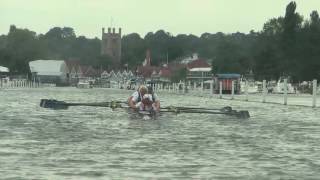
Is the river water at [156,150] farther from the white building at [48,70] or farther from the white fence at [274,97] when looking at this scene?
the white building at [48,70]

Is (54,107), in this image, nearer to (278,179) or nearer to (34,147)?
(34,147)

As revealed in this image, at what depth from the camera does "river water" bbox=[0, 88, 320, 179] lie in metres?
12.6

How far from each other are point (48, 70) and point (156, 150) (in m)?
144

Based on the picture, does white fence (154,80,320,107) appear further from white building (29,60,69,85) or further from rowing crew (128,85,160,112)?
white building (29,60,69,85)

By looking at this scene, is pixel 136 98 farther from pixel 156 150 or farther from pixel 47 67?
pixel 47 67

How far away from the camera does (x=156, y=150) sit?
1622cm

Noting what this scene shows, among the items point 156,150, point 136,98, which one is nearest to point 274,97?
point 136,98

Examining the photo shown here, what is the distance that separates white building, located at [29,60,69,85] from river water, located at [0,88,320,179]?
130531 millimetres

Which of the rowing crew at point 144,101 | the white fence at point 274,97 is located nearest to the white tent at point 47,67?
the white fence at point 274,97

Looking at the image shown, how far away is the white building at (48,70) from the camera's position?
156 meters

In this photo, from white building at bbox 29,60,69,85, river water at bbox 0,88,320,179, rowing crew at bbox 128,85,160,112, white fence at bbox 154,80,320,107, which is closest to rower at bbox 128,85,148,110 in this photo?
rowing crew at bbox 128,85,160,112

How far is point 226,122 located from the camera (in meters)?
27.4

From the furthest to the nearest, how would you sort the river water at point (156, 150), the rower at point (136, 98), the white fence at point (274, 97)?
the white fence at point (274, 97) < the rower at point (136, 98) < the river water at point (156, 150)

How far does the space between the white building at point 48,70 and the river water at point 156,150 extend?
428 ft
